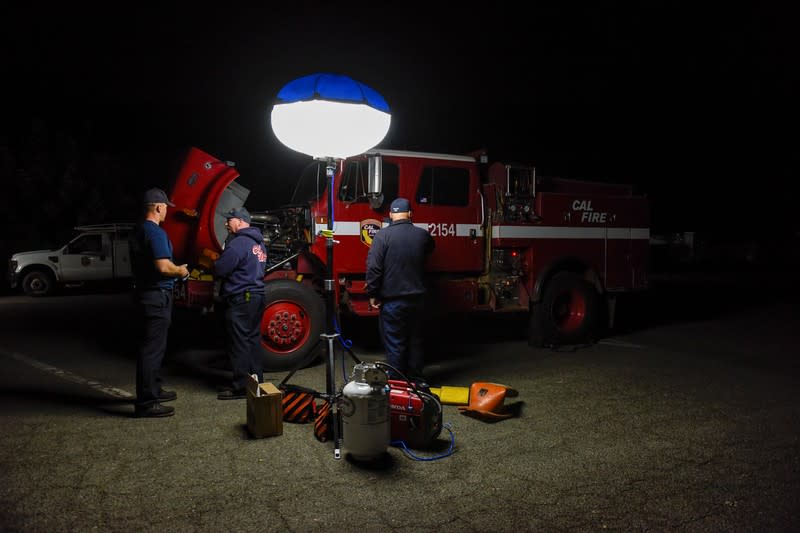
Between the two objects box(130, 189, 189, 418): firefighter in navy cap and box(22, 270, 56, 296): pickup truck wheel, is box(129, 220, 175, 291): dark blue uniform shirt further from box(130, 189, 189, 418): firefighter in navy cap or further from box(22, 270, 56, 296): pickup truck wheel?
box(22, 270, 56, 296): pickup truck wheel

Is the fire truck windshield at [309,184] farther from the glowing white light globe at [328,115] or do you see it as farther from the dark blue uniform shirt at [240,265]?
the glowing white light globe at [328,115]

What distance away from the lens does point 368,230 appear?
727 centimetres

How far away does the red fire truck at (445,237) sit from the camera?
7074 millimetres

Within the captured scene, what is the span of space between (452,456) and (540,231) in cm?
481

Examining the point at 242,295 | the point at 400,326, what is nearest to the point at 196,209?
the point at 242,295

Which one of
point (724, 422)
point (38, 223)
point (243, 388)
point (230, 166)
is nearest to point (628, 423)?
point (724, 422)

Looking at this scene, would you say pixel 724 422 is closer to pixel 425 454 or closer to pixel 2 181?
pixel 425 454

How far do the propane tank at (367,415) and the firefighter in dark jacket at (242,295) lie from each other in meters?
1.81

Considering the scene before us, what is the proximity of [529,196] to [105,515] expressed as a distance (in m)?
6.62

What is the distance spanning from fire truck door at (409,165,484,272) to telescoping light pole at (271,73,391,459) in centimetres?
297

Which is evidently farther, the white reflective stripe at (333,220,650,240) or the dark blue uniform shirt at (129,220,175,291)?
the white reflective stripe at (333,220,650,240)

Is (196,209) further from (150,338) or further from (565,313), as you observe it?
(565,313)

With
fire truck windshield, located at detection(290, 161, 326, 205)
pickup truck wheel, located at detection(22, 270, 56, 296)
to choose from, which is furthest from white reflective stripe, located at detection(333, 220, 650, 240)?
pickup truck wheel, located at detection(22, 270, 56, 296)

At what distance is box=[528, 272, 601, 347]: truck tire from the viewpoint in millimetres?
8398
